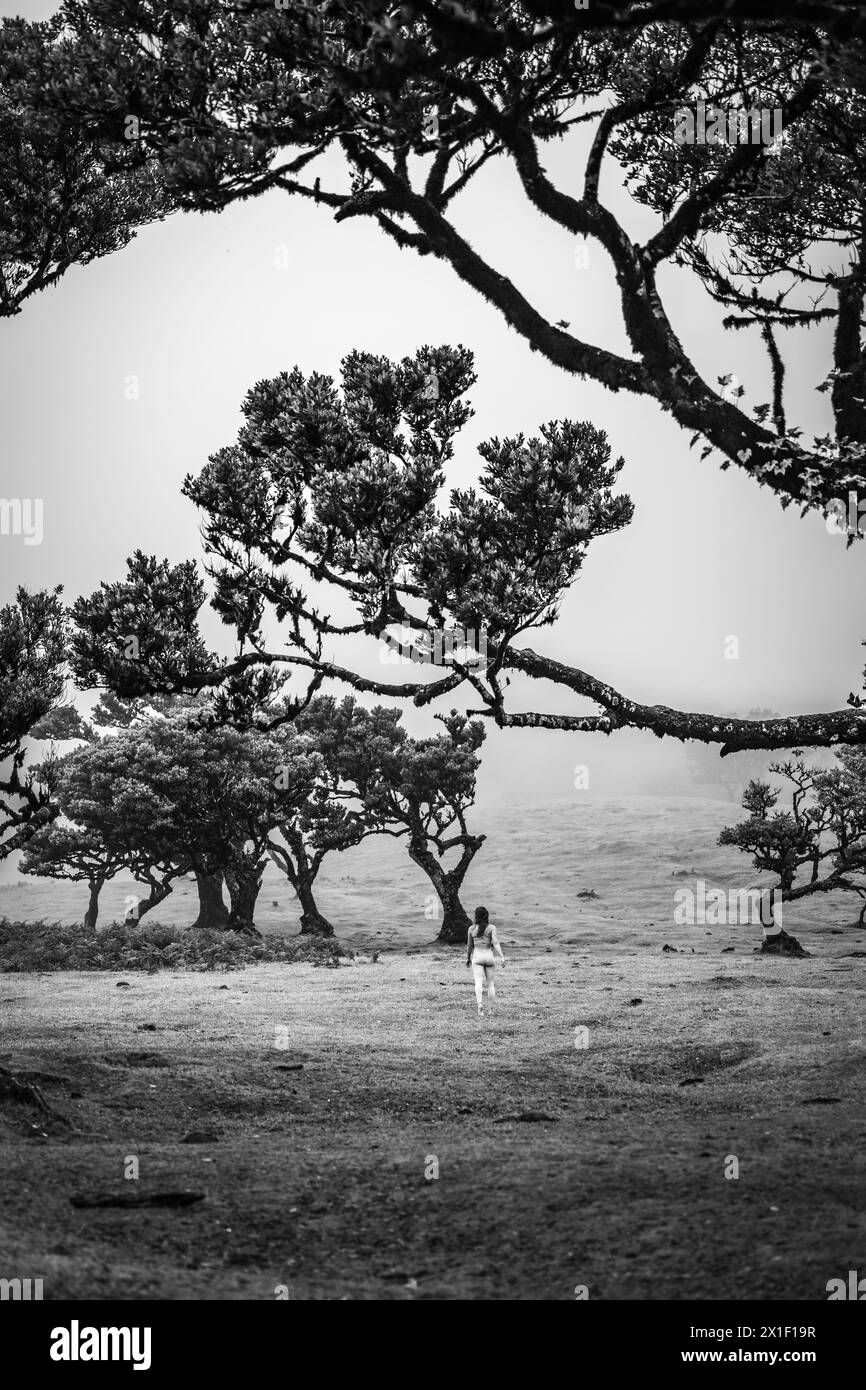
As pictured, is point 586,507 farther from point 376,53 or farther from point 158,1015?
point 158,1015

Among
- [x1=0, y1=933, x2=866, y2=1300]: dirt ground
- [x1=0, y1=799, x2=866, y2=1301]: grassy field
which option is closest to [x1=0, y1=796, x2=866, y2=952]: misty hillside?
[x1=0, y1=799, x2=866, y2=1301]: grassy field

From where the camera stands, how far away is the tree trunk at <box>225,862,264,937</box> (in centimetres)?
4300

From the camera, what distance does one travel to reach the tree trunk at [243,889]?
43000 millimetres

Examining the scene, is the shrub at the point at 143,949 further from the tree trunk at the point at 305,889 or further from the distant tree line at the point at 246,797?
the tree trunk at the point at 305,889

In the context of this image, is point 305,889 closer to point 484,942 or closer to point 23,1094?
point 484,942

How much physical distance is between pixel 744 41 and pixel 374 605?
27.8 feet

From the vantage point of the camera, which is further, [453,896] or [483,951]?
[453,896]

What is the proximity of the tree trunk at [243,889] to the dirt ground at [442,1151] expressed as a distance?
21985 mm

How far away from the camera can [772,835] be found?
38.2m

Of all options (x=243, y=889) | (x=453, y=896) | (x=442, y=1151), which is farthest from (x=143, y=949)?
(x=442, y=1151)

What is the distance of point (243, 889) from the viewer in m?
44.1

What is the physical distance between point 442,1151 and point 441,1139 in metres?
0.82

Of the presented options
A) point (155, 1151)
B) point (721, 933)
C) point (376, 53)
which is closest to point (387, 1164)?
point (155, 1151)

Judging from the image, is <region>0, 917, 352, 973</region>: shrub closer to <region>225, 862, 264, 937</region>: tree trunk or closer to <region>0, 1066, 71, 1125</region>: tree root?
<region>225, 862, 264, 937</region>: tree trunk
